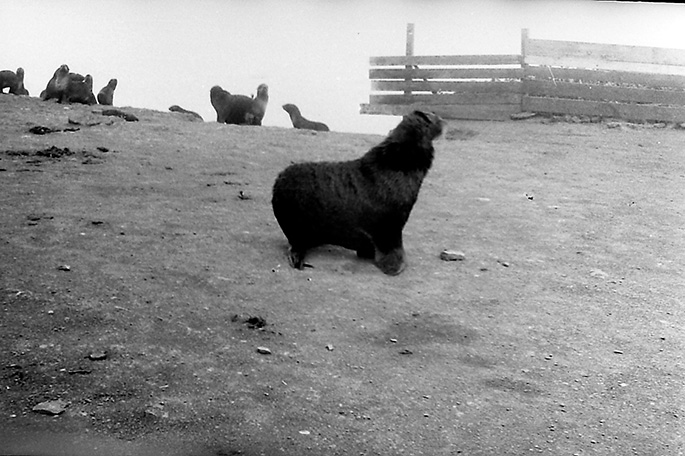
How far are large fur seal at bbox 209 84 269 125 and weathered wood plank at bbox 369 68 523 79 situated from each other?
0.36 metres

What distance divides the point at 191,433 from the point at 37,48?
1.34 meters

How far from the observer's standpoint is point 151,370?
1.48m

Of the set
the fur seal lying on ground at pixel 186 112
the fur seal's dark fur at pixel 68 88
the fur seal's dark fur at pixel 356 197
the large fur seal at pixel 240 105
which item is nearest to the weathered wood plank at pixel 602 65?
the fur seal's dark fur at pixel 356 197

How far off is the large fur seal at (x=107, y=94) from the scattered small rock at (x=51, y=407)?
110 cm

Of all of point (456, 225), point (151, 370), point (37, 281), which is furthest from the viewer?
point (456, 225)

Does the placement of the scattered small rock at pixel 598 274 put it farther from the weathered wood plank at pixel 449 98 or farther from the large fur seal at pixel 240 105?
the large fur seal at pixel 240 105

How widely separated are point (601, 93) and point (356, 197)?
94cm

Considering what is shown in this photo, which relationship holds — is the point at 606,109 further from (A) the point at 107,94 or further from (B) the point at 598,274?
(A) the point at 107,94

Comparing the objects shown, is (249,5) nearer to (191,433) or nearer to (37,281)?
(37,281)

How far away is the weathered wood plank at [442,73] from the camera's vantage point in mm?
2098

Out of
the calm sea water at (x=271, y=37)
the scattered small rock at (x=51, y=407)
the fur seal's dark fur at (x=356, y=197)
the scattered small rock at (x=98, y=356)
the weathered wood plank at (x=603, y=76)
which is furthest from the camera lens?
the fur seal's dark fur at (x=356, y=197)

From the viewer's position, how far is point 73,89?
2.17m

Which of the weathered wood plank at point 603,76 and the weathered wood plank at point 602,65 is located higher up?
the weathered wood plank at point 602,65

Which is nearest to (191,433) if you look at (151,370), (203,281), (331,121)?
(151,370)
